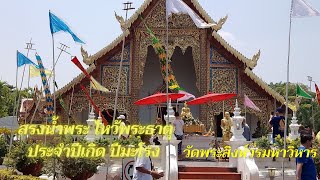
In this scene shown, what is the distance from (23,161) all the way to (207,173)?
3764mm

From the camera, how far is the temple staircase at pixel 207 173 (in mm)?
10133

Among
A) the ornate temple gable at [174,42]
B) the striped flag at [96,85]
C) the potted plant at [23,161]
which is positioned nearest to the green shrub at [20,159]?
the potted plant at [23,161]


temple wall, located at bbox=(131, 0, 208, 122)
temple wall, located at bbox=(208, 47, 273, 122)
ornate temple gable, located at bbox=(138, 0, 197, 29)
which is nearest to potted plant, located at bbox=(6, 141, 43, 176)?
temple wall, located at bbox=(131, 0, 208, 122)

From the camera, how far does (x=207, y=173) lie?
10.2 m

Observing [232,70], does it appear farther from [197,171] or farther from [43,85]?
[197,171]

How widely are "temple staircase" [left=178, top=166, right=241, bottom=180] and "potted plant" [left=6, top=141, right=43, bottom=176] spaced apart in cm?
294

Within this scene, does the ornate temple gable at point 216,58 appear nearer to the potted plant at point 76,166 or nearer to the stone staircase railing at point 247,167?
the stone staircase railing at point 247,167

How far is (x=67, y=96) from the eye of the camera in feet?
61.4

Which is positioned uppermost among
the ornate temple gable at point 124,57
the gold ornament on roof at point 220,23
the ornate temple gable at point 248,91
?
the gold ornament on roof at point 220,23

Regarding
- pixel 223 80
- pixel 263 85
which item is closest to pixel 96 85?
pixel 223 80

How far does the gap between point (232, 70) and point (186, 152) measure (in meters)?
5.85

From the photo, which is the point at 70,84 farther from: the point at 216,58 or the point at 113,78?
the point at 216,58

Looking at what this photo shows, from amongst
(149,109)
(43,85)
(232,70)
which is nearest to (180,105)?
(149,109)

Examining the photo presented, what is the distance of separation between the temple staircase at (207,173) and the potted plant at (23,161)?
2.94 metres
